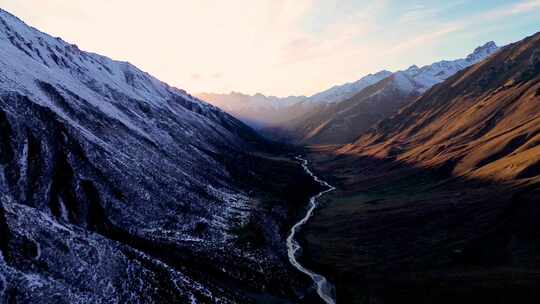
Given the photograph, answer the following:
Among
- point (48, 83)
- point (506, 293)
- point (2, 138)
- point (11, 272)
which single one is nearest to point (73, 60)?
point (48, 83)

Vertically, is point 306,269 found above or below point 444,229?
below

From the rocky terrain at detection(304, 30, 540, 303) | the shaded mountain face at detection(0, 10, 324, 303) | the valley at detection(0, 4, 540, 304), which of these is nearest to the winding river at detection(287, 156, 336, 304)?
the valley at detection(0, 4, 540, 304)

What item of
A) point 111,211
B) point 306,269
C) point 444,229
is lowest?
point 306,269

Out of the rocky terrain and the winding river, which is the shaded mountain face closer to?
the winding river

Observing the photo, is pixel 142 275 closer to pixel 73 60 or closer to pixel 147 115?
pixel 147 115

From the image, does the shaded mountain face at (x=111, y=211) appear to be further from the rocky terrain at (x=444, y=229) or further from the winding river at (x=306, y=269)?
the rocky terrain at (x=444, y=229)

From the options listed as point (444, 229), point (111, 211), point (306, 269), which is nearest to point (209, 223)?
point (111, 211)

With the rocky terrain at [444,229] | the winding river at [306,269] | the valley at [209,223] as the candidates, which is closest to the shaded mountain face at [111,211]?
the valley at [209,223]

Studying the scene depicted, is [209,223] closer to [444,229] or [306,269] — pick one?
[306,269]
